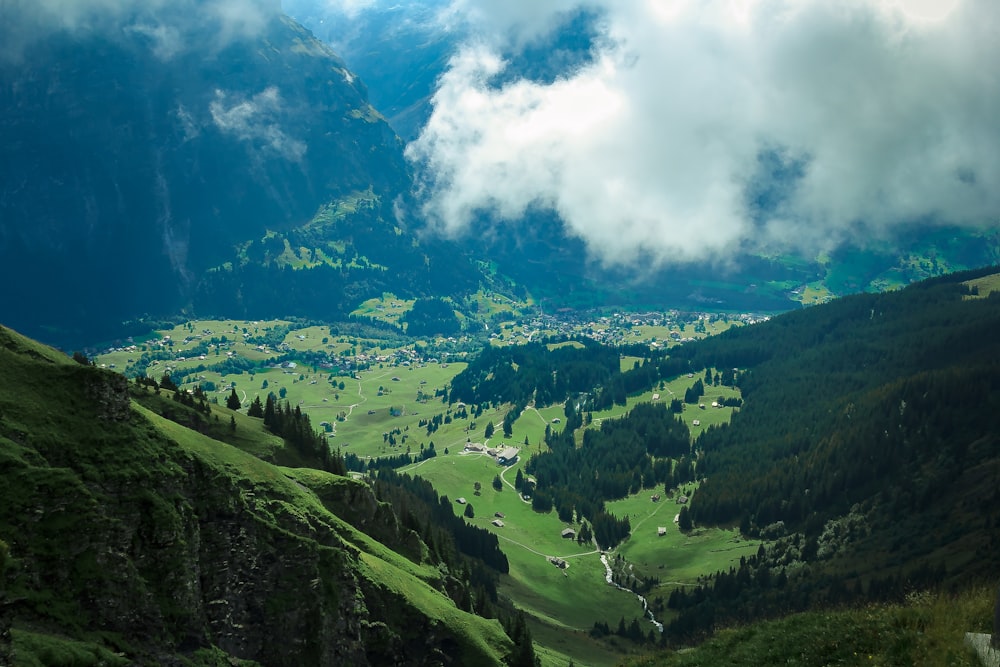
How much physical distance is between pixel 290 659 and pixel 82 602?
23.9m

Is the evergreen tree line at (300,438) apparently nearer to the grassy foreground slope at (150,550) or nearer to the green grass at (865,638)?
the grassy foreground slope at (150,550)

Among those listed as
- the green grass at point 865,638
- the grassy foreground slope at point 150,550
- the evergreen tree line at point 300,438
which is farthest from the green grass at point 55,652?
the evergreen tree line at point 300,438

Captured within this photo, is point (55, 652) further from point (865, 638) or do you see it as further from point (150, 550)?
point (865, 638)

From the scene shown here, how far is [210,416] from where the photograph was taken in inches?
4373

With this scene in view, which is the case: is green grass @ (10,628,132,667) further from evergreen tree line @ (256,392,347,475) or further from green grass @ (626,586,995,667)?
evergreen tree line @ (256,392,347,475)

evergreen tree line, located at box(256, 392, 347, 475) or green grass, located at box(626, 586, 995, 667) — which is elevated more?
evergreen tree line, located at box(256, 392, 347, 475)

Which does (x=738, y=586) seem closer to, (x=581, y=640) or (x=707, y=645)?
(x=581, y=640)

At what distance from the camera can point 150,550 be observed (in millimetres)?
55344

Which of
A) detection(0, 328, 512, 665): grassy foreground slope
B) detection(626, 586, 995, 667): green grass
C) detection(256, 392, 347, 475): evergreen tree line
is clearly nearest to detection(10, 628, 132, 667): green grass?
detection(0, 328, 512, 665): grassy foreground slope

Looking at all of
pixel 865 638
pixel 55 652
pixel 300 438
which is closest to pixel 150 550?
pixel 55 652

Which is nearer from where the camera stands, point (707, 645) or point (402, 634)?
point (707, 645)

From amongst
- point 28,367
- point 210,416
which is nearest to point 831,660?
point 28,367

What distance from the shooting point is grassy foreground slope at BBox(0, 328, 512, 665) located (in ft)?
155

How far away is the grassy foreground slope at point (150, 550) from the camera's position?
47.1 meters
